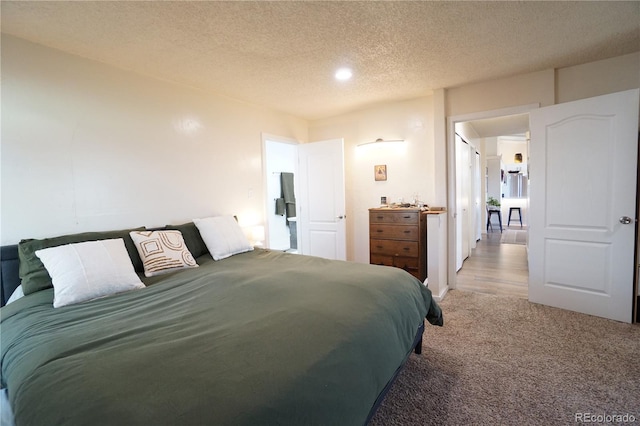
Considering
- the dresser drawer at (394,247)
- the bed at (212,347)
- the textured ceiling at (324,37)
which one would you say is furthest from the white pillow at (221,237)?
the dresser drawer at (394,247)

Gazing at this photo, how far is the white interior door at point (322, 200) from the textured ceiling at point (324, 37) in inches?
46.9

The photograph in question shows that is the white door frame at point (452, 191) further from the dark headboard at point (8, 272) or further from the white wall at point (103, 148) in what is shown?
the dark headboard at point (8, 272)

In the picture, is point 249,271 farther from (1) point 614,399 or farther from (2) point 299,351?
(1) point 614,399

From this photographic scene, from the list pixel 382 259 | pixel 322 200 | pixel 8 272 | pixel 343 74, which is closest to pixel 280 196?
pixel 322 200

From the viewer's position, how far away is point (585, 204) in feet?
9.05

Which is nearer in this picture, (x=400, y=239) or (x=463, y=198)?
(x=400, y=239)

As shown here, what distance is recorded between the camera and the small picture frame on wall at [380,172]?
13.8 feet

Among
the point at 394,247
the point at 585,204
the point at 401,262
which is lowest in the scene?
the point at 401,262

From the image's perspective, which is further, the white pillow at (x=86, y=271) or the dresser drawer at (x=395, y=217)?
the dresser drawer at (x=395, y=217)

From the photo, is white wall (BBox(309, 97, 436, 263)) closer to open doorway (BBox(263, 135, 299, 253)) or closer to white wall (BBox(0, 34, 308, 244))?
open doorway (BBox(263, 135, 299, 253))

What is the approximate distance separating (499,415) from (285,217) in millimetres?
5111

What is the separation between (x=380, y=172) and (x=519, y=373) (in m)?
2.88

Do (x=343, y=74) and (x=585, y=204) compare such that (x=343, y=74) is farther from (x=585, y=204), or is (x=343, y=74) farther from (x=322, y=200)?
(x=585, y=204)

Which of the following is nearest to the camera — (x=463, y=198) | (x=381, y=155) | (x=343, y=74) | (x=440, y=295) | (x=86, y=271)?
(x=86, y=271)
